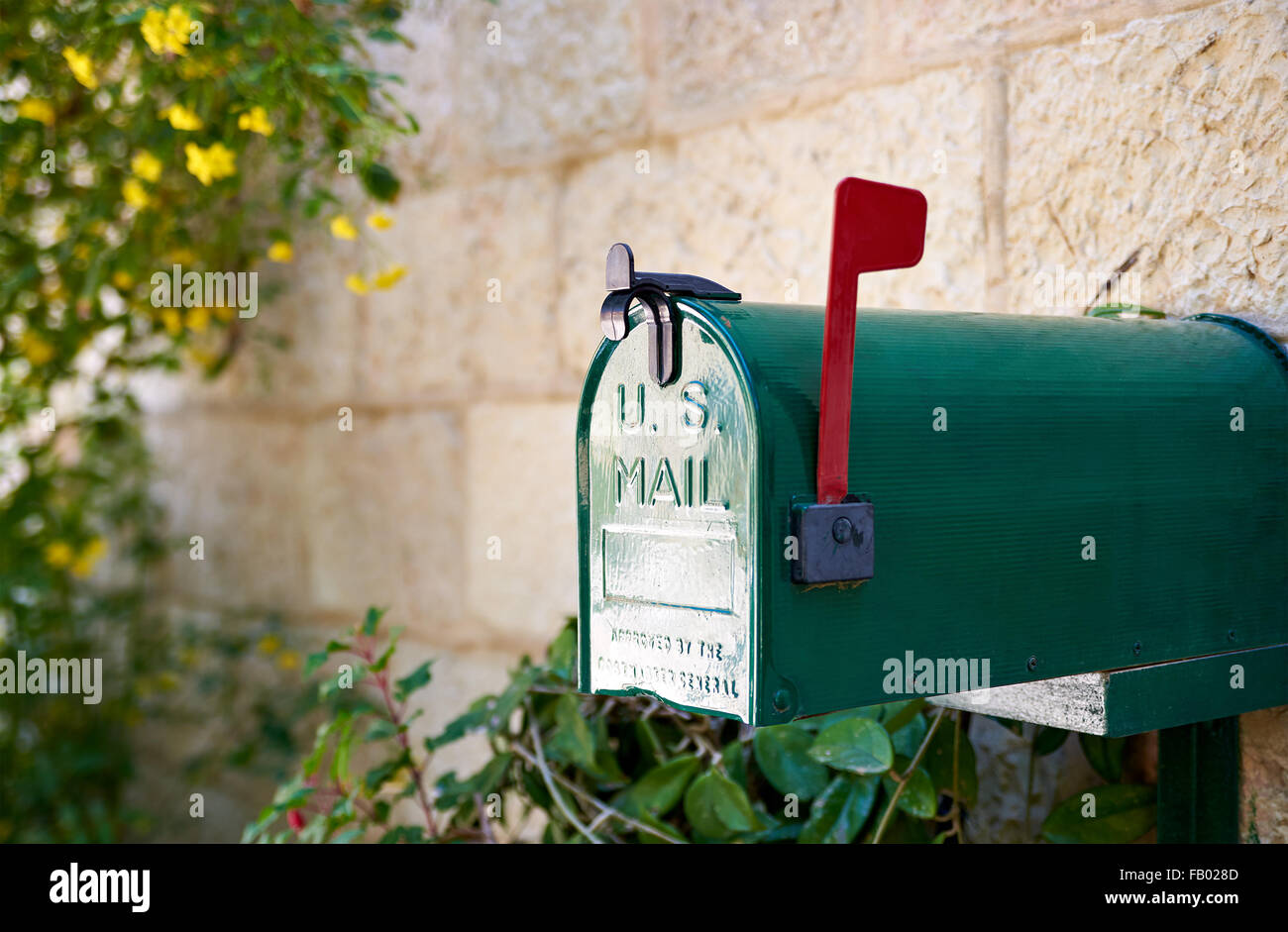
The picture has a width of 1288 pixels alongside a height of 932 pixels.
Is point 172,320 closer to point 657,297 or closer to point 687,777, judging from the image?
Result: point 687,777

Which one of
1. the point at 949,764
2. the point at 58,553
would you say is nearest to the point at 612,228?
the point at 949,764

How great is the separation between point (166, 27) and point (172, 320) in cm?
111

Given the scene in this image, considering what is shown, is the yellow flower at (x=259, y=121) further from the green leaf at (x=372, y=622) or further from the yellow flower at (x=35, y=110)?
the green leaf at (x=372, y=622)

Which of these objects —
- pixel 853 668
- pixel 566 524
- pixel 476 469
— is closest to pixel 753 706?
pixel 853 668

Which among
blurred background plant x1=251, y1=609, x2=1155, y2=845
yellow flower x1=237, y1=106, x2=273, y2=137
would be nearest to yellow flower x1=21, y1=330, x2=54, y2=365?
yellow flower x1=237, y1=106, x2=273, y2=137

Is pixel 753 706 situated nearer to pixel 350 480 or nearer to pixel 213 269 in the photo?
pixel 350 480

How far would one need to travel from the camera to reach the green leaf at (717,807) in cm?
132

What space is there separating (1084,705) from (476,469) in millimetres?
1431

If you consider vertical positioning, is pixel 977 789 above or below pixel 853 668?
below

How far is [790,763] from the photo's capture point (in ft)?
4.40

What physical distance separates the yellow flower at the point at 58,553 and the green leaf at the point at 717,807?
182cm

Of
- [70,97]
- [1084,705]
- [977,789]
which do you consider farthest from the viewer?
[70,97]

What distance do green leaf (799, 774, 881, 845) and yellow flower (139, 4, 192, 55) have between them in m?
1.19
